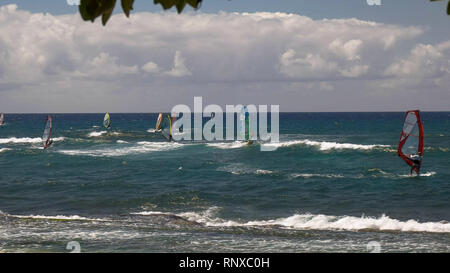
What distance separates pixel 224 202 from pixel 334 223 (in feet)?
17.2

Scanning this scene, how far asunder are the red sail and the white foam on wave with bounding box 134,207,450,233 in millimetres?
4484

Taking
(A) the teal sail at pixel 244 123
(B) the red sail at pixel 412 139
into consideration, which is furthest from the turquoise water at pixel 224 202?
(A) the teal sail at pixel 244 123

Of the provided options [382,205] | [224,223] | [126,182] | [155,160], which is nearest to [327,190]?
[382,205]

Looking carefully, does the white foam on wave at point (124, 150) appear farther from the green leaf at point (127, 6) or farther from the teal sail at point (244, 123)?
the green leaf at point (127, 6)

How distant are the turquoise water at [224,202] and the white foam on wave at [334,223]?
3cm

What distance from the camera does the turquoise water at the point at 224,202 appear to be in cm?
1277

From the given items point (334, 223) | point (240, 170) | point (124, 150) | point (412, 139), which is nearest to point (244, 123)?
point (124, 150)

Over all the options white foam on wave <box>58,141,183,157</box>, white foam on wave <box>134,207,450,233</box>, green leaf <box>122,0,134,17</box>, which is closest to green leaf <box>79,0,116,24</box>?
green leaf <box>122,0,134,17</box>

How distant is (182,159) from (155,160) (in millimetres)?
1904

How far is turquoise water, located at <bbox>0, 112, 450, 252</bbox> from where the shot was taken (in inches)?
503

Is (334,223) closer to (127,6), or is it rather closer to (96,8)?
(127,6)

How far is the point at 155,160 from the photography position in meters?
34.1

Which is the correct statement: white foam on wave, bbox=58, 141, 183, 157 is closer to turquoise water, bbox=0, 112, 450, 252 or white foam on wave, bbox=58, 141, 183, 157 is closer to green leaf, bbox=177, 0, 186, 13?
turquoise water, bbox=0, 112, 450, 252
